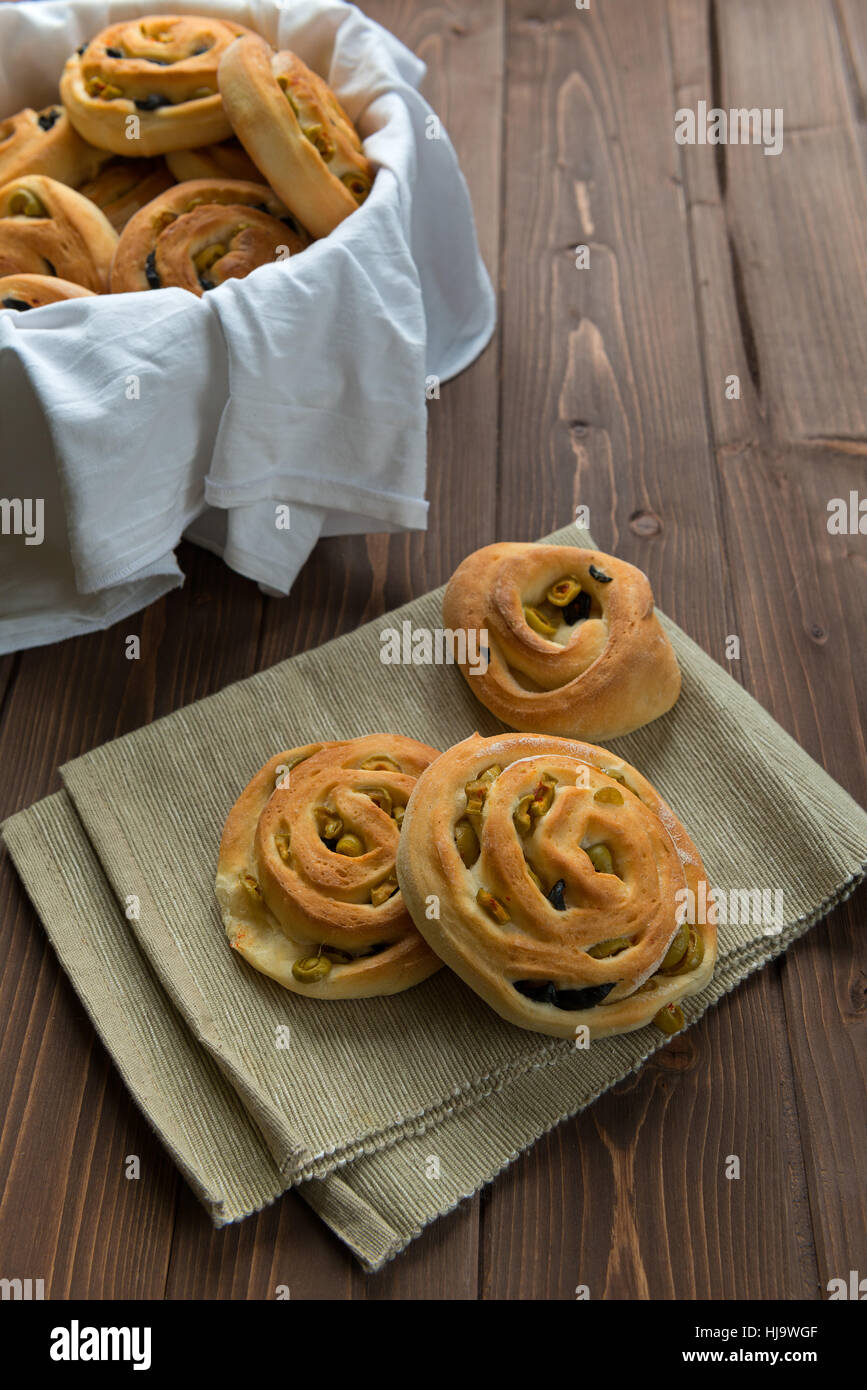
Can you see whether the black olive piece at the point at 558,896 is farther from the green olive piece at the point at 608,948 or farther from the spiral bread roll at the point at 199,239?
the spiral bread roll at the point at 199,239

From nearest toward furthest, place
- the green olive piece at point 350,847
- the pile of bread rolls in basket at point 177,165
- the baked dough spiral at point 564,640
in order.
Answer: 1. the green olive piece at point 350,847
2. the baked dough spiral at point 564,640
3. the pile of bread rolls in basket at point 177,165

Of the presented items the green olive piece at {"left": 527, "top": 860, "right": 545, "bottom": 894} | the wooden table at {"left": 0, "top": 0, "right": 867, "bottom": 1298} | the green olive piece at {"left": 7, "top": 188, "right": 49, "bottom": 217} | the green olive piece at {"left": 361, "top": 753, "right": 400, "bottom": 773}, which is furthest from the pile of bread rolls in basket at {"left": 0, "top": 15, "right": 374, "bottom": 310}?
the green olive piece at {"left": 527, "top": 860, "right": 545, "bottom": 894}

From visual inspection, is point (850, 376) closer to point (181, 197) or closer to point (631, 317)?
point (631, 317)

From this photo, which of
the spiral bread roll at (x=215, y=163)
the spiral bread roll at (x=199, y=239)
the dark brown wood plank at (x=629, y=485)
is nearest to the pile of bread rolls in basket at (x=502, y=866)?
the dark brown wood plank at (x=629, y=485)

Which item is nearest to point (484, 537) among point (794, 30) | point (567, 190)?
point (567, 190)

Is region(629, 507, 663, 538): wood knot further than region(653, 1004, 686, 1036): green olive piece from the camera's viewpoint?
Yes

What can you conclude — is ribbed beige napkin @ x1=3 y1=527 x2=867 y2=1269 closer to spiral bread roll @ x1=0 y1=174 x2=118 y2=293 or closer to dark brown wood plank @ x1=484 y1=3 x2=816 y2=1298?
dark brown wood plank @ x1=484 y1=3 x2=816 y2=1298

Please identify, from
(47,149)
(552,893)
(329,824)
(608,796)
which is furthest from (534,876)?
(47,149)

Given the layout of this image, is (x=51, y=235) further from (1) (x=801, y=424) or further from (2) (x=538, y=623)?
(1) (x=801, y=424)
